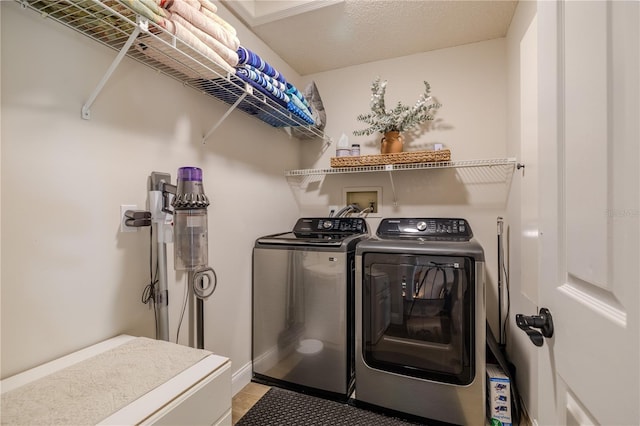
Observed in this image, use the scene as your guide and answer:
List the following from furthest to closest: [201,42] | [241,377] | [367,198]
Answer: [367,198], [241,377], [201,42]

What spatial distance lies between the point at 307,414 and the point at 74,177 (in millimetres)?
1673

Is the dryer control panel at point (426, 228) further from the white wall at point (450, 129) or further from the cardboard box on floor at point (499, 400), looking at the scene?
the cardboard box on floor at point (499, 400)

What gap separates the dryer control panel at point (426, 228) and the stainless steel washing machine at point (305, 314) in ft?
0.87

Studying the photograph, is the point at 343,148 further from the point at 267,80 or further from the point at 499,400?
the point at 499,400

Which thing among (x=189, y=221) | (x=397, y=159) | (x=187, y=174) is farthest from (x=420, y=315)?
(x=187, y=174)

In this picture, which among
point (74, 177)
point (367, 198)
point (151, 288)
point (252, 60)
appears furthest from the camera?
point (367, 198)

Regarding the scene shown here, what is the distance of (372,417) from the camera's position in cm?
163

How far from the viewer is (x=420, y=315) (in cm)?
161

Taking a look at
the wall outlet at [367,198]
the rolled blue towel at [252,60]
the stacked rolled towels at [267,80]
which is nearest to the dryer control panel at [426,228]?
the wall outlet at [367,198]

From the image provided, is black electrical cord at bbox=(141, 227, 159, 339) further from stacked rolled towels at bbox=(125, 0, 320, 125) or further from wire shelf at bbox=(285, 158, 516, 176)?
wire shelf at bbox=(285, 158, 516, 176)

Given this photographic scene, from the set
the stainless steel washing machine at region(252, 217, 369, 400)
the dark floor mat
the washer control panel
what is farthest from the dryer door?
the washer control panel

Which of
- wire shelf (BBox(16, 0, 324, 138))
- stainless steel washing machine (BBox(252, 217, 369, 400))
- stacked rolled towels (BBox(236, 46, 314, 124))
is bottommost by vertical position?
stainless steel washing machine (BBox(252, 217, 369, 400))

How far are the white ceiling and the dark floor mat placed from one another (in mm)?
2527

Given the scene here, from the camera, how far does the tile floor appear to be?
166 centimetres
